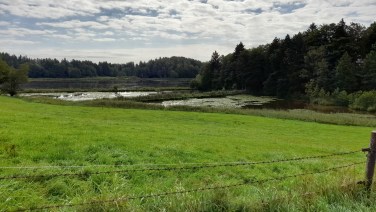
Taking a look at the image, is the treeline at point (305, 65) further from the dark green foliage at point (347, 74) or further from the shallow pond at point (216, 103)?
the shallow pond at point (216, 103)

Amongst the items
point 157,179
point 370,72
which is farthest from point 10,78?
point 370,72

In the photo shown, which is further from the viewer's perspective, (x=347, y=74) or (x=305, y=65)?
(x=305, y=65)

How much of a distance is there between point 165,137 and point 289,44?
9283cm

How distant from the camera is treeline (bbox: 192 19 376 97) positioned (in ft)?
268

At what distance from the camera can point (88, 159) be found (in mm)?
11242

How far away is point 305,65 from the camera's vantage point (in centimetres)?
9606

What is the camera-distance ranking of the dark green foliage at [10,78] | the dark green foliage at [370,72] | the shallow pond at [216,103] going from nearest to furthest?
1. the shallow pond at [216,103]
2. the dark green foliage at [370,72]
3. the dark green foliage at [10,78]

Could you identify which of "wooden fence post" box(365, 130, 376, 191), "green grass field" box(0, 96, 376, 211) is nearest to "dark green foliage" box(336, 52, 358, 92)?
"green grass field" box(0, 96, 376, 211)

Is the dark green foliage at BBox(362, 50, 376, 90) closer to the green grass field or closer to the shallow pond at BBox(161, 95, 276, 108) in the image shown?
the shallow pond at BBox(161, 95, 276, 108)

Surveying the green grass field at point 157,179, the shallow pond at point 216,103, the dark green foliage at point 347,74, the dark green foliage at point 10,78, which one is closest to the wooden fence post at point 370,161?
the green grass field at point 157,179

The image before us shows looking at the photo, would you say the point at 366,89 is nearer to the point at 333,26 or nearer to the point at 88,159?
the point at 333,26

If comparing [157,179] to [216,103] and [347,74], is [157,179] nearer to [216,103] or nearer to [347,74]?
[216,103]

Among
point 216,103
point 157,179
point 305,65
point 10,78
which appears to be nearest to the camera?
point 157,179

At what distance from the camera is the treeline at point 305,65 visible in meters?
81.6
